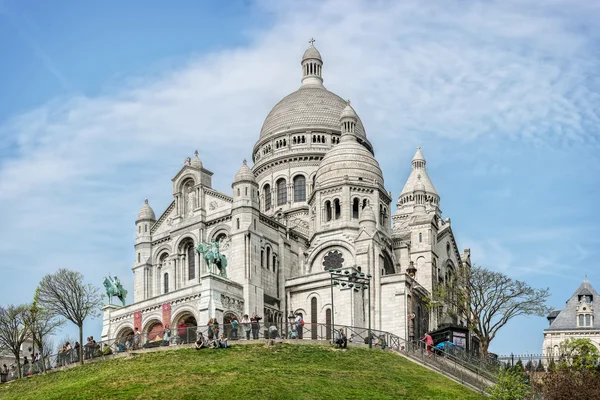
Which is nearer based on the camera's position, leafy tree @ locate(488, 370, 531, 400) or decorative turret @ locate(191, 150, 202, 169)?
leafy tree @ locate(488, 370, 531, 400)

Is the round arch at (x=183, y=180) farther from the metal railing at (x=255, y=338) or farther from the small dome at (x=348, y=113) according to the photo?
the metal railing at (x=255, y=338)

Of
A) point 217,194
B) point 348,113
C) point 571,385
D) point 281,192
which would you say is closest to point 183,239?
point 217,194

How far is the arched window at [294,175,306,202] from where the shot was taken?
106 meters

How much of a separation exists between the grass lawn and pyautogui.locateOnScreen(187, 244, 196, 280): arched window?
1073 inches

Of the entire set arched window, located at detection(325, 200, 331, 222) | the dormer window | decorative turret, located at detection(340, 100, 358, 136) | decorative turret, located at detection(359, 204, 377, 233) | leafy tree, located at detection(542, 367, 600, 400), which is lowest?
leafy tree, located at detection(542, 367, 600, 400)

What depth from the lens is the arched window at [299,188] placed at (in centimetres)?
10569

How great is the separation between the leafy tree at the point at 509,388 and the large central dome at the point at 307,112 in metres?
55.6

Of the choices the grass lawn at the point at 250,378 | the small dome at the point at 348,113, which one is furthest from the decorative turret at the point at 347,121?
the grass lawn at the point at 250,378

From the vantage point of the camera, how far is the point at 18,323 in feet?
248

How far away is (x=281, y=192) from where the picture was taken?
107 meters

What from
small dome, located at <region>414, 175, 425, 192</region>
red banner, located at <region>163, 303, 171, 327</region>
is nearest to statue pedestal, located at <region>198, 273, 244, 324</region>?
red banner, located at <region>163, 303, 171, 327</region>

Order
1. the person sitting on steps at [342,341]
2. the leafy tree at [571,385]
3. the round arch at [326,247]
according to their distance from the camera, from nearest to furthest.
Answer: the leafy tree at [571,385] < the person sitting on steps at [342,341] < the round arch at [326,247]

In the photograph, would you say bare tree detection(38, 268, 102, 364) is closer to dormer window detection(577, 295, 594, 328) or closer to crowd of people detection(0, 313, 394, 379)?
crowd of people detection(0, 313, 394, 379)

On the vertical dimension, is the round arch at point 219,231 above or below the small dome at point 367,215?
below
